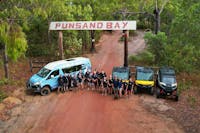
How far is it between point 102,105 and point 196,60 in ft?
31.9

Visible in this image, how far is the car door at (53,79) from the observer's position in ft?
70.2

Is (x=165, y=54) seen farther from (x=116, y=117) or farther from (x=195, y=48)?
(x=116, y=117)

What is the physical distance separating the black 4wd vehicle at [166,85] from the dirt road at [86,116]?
899mm

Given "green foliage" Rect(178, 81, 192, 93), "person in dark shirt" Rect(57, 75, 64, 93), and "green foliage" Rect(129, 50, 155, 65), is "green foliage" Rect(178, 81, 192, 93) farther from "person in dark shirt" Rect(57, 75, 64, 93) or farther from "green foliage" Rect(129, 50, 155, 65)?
"person in dark shirt" Rect(57, 75, 64, 93)

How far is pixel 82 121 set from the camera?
674 inches

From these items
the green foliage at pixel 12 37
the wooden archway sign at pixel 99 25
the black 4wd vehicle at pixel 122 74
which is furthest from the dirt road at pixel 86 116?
the wooden archway sign at pixel 99 25

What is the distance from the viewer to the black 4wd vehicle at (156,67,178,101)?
794 inches

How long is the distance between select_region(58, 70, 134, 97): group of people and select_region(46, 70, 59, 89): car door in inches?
14.4

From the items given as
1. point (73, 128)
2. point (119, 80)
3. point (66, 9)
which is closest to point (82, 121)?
point (73, 128)

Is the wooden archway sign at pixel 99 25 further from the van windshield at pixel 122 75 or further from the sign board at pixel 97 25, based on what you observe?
the van windshield at pixel 122 75

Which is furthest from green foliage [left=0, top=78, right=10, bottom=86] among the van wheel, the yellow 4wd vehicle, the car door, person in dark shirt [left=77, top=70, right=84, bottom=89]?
the yellow 4wd vehicle

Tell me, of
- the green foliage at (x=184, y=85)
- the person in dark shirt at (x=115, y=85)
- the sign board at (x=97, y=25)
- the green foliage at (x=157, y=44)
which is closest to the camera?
the person in dark shirt at (x=115, y=85)

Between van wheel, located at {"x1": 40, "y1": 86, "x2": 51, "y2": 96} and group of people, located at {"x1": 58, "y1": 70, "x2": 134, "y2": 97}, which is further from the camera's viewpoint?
van wheel, located at {"x1": 40, "y1": 86, "x2": 51, "y2": 96}

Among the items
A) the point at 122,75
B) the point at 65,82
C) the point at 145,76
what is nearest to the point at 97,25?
the point at 122,75
